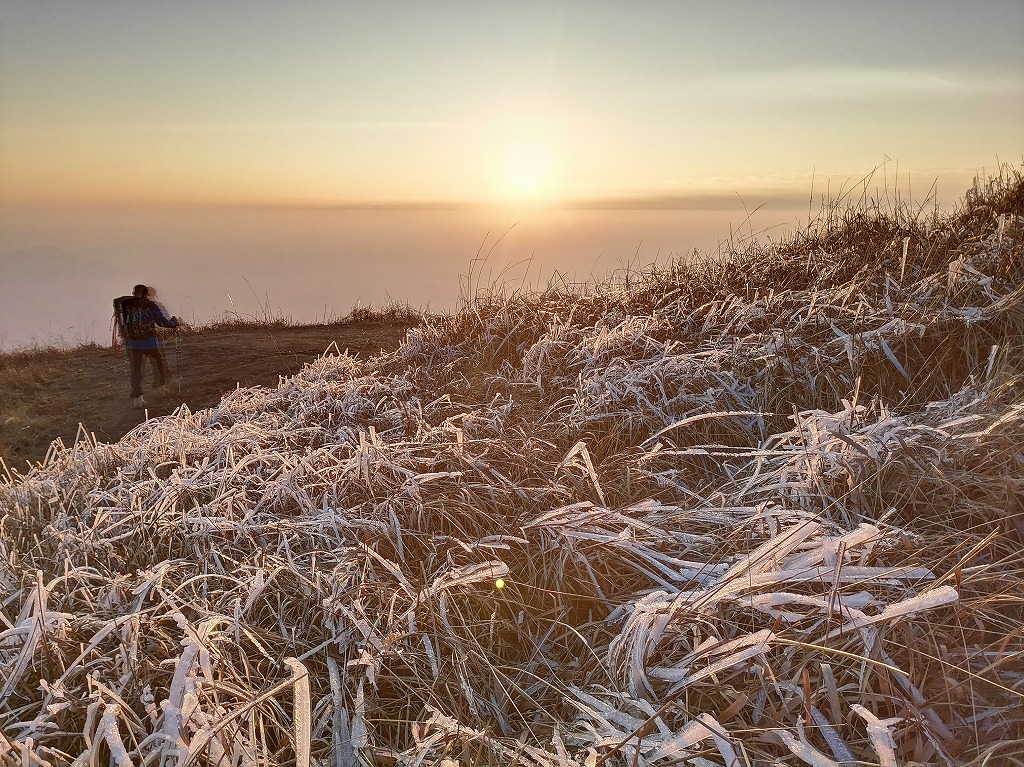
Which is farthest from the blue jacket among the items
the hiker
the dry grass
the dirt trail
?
the dry grass

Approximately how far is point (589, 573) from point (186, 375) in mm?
6997

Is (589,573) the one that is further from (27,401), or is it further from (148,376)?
(27,401)

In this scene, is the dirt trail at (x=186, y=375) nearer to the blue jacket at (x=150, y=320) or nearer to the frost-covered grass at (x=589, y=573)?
the blue jacket at (x=150, y=320)

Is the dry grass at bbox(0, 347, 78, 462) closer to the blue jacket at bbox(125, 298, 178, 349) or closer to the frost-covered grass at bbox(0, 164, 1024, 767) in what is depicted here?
the blue jacket at bbox(125, 298, 178, 349)

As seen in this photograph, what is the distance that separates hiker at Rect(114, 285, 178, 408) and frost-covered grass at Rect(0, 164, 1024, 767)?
387 cm

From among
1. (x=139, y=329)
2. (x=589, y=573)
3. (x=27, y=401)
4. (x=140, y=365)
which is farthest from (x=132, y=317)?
(x=589, y=573)

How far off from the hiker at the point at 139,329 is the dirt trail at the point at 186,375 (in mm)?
222

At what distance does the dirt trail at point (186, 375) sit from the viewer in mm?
7410

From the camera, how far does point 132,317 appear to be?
795 centimetres

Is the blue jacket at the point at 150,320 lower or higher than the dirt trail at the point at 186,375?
higher

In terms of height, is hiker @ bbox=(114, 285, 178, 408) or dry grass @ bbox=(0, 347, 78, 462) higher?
hiker @ bbox=(114, 285, 178, 408)

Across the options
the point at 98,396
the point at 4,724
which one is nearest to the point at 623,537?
the point at 4,724

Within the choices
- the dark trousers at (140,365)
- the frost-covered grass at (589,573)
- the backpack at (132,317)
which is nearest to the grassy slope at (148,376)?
the dark trousers at (140,365)

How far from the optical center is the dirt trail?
292 inches
